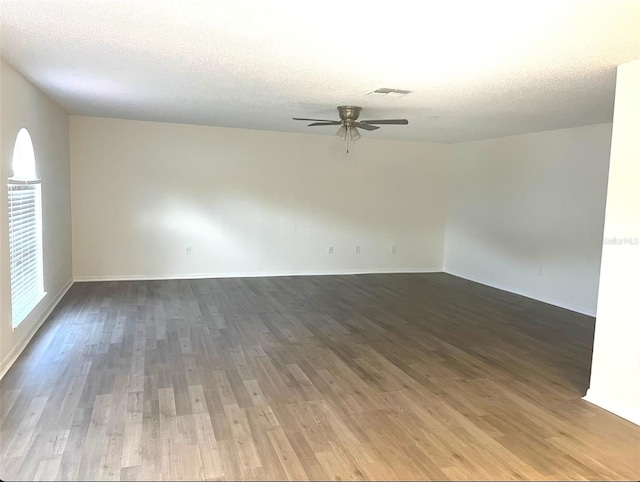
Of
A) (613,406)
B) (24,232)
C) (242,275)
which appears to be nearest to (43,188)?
(24,232)

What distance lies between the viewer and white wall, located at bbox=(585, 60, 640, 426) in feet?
9.89

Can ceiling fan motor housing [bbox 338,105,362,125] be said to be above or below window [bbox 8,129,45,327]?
above

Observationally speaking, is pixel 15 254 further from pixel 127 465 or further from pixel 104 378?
pixel 127 465

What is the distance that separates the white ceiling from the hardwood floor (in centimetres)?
229

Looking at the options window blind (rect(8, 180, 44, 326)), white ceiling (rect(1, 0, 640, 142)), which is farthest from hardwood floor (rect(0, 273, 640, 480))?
white ceiling (rect(1, 0, 640, 142))

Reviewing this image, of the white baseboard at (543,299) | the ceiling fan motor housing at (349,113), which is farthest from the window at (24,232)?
the white baseboard at (543,299)

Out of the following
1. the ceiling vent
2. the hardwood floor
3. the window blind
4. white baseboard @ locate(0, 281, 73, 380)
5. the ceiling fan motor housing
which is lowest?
the hardwood floor

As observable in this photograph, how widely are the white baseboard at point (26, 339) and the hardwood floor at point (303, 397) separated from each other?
0.07 m

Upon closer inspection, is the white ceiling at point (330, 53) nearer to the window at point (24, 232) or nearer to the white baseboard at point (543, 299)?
the window at point (24, 232)

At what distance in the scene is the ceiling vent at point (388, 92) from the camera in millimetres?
4152

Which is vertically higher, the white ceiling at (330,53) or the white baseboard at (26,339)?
the white ceiling at (330,53)

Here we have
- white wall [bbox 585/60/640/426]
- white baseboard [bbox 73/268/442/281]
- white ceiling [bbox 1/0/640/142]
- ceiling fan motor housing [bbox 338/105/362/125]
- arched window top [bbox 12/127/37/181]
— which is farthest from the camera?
white baseboard [bbox 73/268/442/281]

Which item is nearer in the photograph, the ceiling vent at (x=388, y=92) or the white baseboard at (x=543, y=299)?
the ceiling vent at (x=388, y=92)

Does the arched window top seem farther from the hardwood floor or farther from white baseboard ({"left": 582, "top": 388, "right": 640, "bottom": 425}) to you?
white baseboard ({"left": 582, "top": 388, "right": 640, "bottom": 425})
